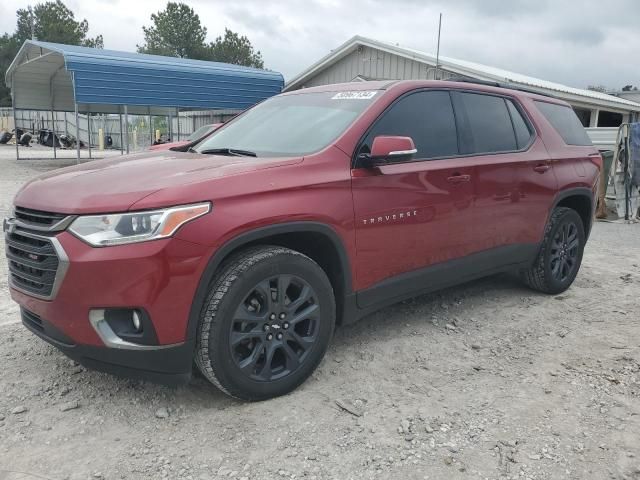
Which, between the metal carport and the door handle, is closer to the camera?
the door handle

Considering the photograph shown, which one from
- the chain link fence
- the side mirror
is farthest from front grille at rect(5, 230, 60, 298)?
the chain link fence

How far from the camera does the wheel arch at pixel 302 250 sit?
266 centimetres

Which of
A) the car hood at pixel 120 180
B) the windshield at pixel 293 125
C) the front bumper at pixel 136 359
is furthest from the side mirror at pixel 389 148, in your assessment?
the front bumper at pixel 136 359

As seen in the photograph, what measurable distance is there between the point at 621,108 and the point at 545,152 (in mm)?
16236

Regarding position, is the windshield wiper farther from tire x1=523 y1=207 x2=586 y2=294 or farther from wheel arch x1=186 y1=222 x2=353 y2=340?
tire x1=523 y1=207 x2=586 y2=294

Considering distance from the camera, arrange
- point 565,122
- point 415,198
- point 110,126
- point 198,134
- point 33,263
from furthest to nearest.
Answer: point 110,126 < point 198,134 < point 565,122 < point 415,198 < point 33,263

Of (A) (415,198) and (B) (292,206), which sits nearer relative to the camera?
(B) (292,206)

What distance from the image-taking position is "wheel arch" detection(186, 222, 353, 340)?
8.74 ft

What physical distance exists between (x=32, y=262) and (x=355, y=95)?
2176mm

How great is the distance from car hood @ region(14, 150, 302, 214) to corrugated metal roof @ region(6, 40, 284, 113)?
13.4 metres

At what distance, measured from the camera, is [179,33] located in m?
70.8

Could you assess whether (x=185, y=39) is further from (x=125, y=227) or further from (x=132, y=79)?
(x=125, y=227)

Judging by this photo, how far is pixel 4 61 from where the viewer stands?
67.5 meters

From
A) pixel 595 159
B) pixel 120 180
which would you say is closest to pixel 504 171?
pixel 595 159
